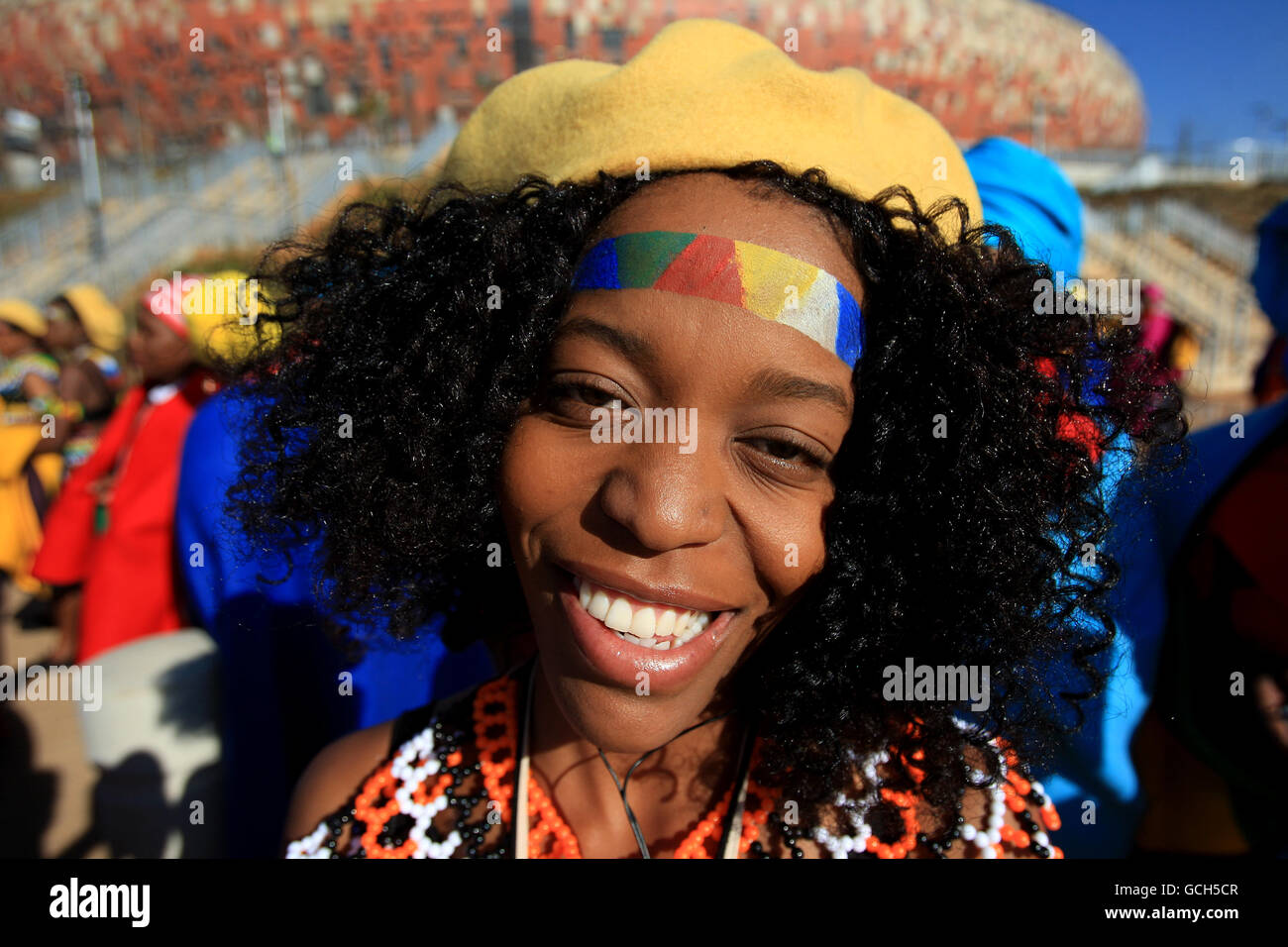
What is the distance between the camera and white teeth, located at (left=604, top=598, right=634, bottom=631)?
3.92 ft

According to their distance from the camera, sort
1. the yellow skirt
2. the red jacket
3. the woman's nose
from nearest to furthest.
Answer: the woman's nose, the red jacket, the yellow skirt

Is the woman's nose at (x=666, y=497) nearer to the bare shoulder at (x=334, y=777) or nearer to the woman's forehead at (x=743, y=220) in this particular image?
the woman's forehead at (x=743, y=220)

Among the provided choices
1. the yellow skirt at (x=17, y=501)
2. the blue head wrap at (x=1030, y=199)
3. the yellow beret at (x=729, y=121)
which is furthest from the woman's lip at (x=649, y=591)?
the yellow skirt at (x=17, y=501)

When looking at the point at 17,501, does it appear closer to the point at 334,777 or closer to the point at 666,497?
the point at 334,777

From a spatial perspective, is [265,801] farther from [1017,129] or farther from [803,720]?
[1017,129]

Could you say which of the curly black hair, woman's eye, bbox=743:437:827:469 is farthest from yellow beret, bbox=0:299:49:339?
woman's eye, bbox=743:437:827:469

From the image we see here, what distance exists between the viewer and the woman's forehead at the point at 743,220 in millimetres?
1198

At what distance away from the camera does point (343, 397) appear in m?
1.55

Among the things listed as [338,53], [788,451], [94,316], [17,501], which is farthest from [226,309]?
[338,53]

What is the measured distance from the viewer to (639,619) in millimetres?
1197

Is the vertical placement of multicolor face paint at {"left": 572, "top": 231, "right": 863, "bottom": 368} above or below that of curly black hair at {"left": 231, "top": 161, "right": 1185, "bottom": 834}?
above

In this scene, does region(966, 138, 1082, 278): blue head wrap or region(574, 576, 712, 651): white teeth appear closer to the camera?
region(574, 576, 712, 651): white teeth

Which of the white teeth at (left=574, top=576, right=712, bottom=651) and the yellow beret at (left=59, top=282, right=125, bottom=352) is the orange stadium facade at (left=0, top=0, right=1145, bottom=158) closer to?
the yellow beret at (left=59, top=282, right=125, bottom=352)

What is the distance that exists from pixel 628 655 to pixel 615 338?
1.54 ft
